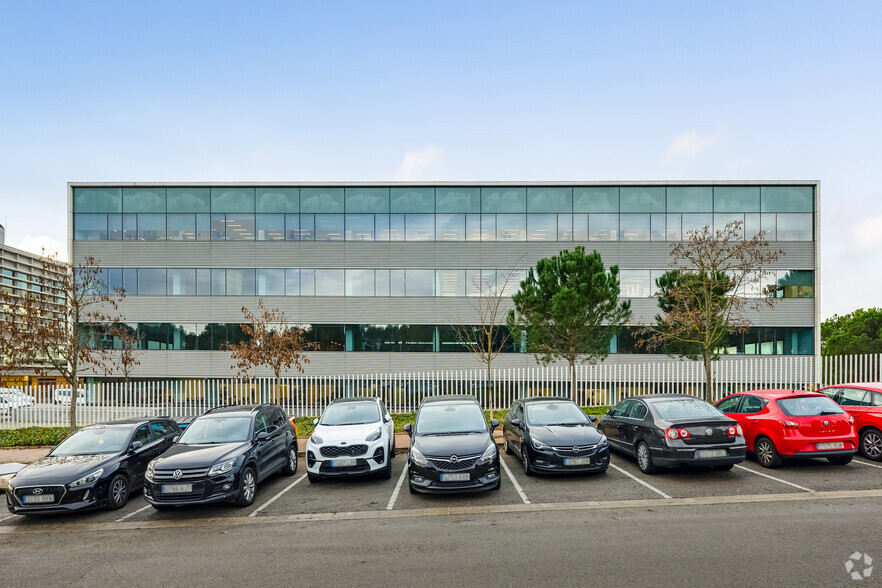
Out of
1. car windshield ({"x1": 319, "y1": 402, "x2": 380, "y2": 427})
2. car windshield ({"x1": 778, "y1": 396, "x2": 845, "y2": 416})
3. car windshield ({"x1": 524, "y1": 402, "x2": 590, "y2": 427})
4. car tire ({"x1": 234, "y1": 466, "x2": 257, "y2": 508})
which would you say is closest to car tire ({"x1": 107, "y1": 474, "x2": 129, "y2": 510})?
car tire ({"x1": 234, "y1": 466, "x2": 257, "y2": 508})

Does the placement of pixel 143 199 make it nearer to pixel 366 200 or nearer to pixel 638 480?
pixel 366 200

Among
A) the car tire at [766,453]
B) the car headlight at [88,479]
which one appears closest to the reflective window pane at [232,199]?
the car headlight at [88,479]

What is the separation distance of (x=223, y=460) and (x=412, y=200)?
22466mm

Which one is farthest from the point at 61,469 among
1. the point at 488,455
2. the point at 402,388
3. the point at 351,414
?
the point at 402,388

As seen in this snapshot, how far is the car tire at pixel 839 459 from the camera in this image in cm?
987

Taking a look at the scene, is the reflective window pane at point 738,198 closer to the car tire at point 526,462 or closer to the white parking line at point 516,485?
the white parking line at point 516,485

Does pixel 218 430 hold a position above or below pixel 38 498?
above

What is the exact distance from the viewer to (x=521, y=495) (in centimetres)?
880

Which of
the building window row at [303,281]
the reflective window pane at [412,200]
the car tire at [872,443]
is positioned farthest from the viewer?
the reflective window pane at [412,200]

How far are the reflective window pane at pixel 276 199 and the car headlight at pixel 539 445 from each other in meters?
23.3

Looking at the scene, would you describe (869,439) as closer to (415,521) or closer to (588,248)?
(415,521)

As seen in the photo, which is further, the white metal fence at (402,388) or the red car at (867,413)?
the white metal fence at (402,388)

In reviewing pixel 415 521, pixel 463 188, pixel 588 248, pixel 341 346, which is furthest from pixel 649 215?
pixel 415 521

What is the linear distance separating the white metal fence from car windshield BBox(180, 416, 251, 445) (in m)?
9.50
